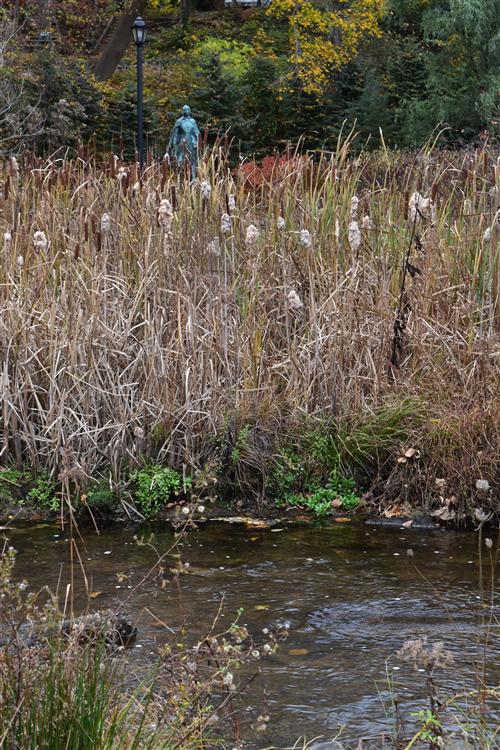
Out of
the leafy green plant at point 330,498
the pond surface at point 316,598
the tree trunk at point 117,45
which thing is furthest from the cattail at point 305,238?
the tree trunk at point 117,45

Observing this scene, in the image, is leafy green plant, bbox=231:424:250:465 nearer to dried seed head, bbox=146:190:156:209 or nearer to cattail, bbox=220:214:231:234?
cattail, bbox=220:214:231:234

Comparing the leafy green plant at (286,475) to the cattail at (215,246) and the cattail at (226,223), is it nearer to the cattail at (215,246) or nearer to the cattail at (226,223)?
the cattail at (215,246)

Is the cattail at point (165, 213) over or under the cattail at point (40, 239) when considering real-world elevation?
over

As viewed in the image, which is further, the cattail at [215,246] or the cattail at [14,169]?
the cattail at [14,169]

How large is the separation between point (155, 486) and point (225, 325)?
108 cm

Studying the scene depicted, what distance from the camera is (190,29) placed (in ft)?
107

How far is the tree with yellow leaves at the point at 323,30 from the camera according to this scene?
25906mm

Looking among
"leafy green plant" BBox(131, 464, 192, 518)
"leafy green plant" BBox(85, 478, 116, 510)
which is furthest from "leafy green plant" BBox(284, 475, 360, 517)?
"leafy green plant" BBox(85, 478, 116, 510)

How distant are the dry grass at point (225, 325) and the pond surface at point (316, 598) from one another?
0.53 metres

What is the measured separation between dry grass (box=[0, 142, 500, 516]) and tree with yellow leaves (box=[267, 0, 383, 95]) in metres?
19.6

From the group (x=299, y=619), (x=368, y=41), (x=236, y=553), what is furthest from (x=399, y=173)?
(x=368, y=41)

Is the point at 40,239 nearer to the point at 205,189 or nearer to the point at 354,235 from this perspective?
the point at 205,189

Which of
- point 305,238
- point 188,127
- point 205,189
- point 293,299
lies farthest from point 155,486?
point 188,127

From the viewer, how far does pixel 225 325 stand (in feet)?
22.1
